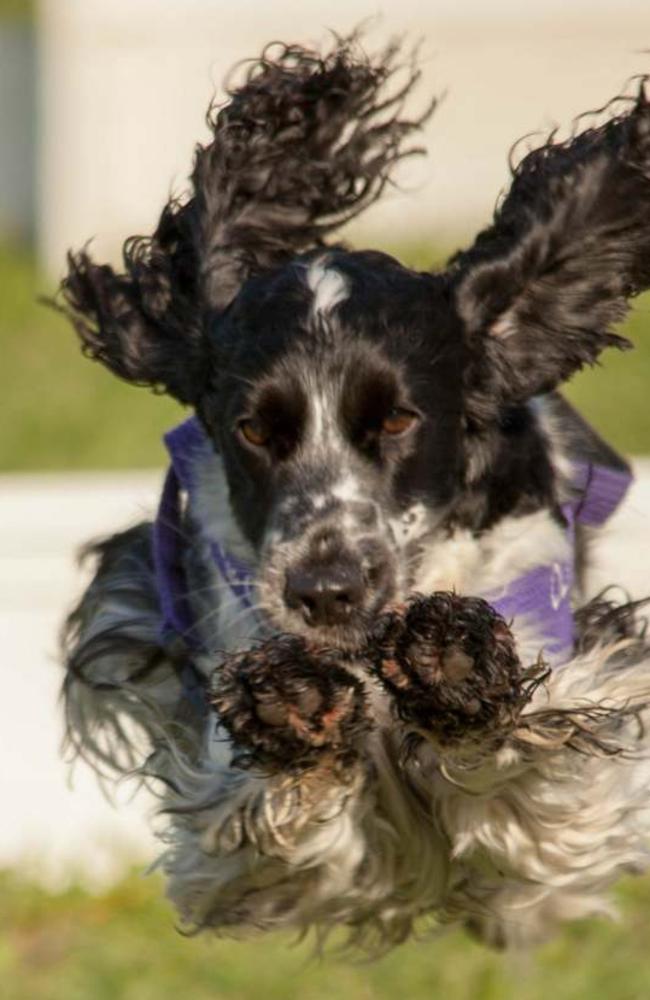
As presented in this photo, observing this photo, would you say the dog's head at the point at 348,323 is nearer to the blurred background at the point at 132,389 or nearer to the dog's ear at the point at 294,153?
the dog's ear at the point at 294,153

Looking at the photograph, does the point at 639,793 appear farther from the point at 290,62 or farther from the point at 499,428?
the point at 290,62

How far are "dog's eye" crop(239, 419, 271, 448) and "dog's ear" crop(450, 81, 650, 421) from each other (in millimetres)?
436

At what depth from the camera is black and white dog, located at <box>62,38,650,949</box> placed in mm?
4492

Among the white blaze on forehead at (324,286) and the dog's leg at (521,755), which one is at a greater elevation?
the white blaze on forehead at (324,286)

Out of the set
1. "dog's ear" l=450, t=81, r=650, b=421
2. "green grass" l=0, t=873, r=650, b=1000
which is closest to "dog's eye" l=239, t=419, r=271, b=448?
"dog's ear" l=450, t=81, r=650, b=421

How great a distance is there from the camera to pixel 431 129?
14719 mm

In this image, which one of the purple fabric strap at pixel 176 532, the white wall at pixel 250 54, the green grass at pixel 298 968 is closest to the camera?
the purple fabric strap at pixel 176 532

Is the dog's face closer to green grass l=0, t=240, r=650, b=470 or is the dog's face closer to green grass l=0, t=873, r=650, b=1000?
green grass l=0, t=873, r=650, b=1000

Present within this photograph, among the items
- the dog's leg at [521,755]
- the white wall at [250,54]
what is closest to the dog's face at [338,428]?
the dog's leg at [521,755]

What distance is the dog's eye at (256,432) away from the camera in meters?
4.72

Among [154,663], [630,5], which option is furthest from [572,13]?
[154,663]

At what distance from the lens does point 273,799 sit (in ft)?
15.0

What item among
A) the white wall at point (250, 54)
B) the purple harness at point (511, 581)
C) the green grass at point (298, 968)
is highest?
the purple harness at point (511, 581)

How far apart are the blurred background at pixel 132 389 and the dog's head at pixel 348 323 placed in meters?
0.16
